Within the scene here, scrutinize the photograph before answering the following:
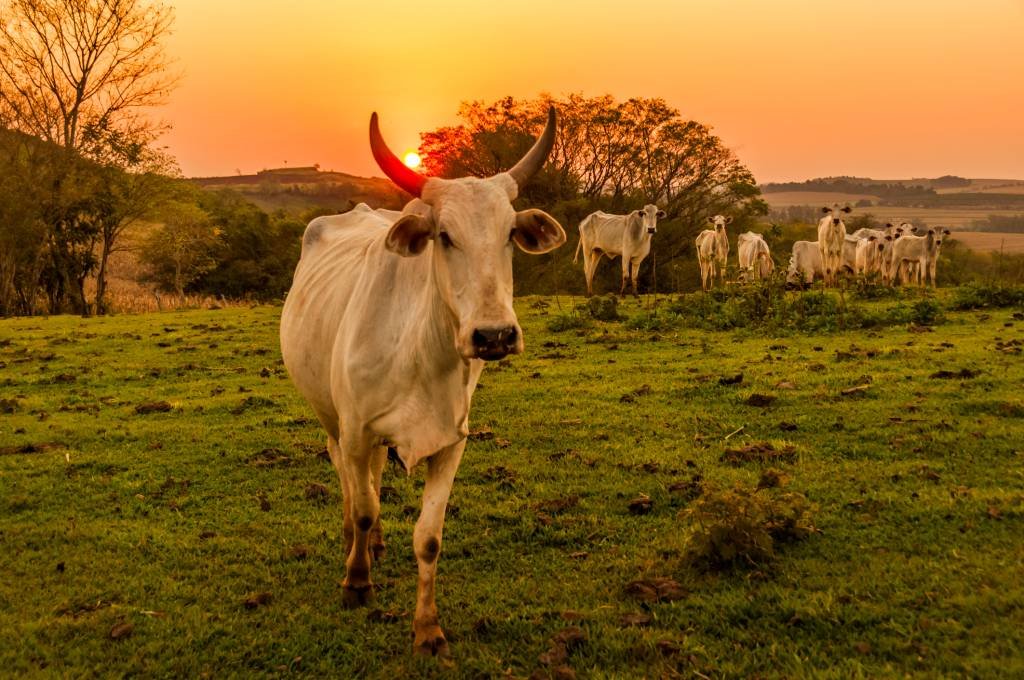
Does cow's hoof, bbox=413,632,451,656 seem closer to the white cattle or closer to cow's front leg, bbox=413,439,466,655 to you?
cow's front leg, bbox=413,439,466,655

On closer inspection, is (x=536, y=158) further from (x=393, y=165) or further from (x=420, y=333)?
(x=420, y=333)

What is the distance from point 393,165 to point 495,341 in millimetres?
1263

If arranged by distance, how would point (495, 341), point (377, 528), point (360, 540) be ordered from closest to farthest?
1. point (495, 341)
2. point (360, 540)
3. point (377, 528)

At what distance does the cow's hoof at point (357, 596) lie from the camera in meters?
4.66

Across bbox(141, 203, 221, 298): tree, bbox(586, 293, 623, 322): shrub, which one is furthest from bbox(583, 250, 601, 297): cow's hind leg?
bbox(141, 203, 221, 298): tree

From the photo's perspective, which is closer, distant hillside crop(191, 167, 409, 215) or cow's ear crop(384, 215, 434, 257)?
cow's ear crop(384, 215, 434, 257)

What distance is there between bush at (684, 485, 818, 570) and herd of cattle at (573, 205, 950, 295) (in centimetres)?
1644

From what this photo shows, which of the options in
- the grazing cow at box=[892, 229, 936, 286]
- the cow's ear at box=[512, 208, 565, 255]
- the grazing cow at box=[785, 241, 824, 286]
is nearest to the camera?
Result: the cow's ear at box=[512, 208, 565, 255]

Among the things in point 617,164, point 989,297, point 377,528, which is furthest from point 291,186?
point 377,528

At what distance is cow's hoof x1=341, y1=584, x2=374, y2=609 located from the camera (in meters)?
4.66

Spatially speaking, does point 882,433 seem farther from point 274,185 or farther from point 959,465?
point 274,185

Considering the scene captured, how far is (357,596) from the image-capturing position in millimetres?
4680

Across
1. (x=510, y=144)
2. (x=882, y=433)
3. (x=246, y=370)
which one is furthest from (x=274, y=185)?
(x=882, y=433)

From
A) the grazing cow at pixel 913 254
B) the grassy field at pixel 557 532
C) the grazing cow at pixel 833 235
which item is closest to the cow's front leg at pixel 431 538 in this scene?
the grassy field at pixel 557 532
